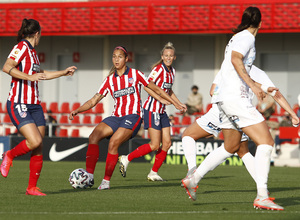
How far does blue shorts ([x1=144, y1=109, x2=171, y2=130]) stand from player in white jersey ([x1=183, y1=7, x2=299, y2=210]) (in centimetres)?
429

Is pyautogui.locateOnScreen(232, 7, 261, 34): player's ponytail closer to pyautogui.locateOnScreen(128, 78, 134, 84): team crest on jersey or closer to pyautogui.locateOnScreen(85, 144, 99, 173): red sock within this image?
pyautogui.locateOnScreen(128, 78, 134, 84): team crest on jersey

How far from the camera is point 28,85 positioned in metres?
8.25

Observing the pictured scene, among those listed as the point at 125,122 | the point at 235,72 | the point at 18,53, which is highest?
the point at 18,53

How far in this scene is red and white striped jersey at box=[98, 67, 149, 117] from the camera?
376 inches

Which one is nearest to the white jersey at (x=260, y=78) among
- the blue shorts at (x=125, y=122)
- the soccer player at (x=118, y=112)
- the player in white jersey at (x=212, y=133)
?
the player in white jersey at (x=212, y=133)

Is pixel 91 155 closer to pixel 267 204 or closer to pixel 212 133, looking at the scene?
pixel 212 133

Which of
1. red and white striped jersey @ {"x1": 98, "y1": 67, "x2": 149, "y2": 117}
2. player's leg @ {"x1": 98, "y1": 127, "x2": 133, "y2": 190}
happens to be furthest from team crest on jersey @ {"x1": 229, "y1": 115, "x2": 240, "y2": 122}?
red and white striped jersey @ {"x1": 98, "y1": 67, "x2": 149, "y2": 117}

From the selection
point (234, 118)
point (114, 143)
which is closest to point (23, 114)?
point (114, 143)

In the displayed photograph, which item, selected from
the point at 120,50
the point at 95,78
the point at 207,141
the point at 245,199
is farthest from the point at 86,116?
the point at 245,199

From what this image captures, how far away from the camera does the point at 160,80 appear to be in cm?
1148

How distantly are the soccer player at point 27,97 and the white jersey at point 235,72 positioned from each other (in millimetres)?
1848

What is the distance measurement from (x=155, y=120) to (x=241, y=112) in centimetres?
465

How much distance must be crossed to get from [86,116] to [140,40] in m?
4.09

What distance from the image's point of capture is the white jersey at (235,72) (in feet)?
22.8
